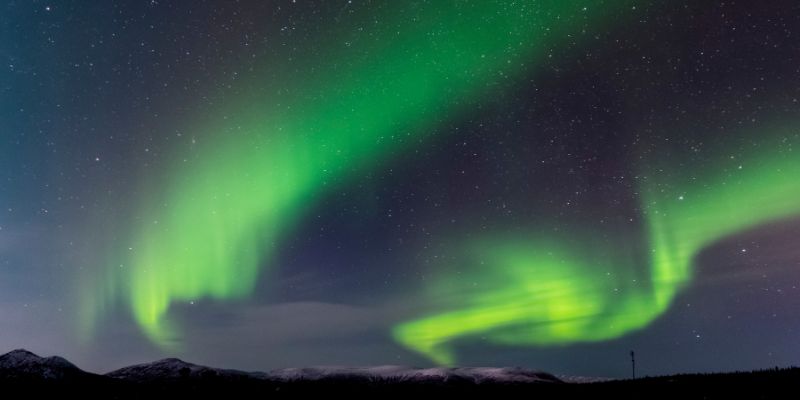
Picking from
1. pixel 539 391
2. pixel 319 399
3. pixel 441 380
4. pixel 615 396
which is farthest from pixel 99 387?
pixel 615 396

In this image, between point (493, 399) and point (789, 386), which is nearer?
point (789, 386)

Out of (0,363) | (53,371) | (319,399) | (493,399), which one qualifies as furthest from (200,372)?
(493,399)

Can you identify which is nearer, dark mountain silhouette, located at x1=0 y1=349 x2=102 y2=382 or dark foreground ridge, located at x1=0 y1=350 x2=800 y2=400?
dark foreground ridge, located at x1=0 y1=350 x2=800 y2=400

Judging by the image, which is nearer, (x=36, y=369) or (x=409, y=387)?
(x=409, y=387)

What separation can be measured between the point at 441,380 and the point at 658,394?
163681 millimetres

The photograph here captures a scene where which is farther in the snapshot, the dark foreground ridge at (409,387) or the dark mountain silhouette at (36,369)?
the dark mountain silhouette at (36,369)

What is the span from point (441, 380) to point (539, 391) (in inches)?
5640

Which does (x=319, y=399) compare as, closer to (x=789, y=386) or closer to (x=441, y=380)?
(x=789, y=386)

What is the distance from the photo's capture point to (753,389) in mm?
38781

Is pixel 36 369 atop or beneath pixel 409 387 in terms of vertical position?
atop

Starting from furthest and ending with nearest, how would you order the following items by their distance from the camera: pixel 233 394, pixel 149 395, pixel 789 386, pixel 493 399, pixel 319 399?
pixel 233 394
pixel 149 395
pixel 319 399
pixel 493 399
pixel 789 386

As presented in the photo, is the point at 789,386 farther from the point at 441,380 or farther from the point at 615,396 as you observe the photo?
the point at 441,380

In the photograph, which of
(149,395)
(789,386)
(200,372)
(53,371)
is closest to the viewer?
(789,386)

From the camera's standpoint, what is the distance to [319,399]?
80312 mm
